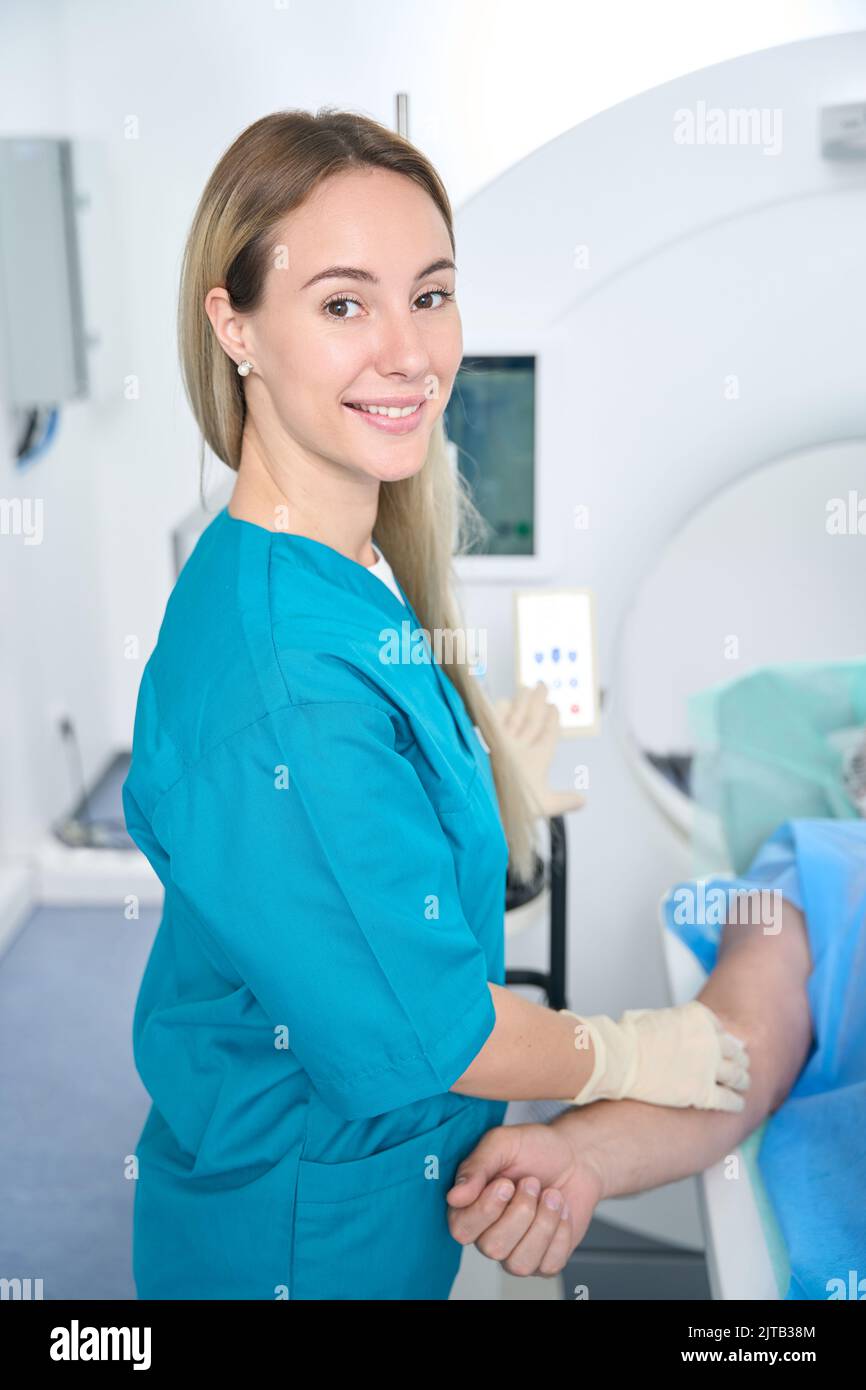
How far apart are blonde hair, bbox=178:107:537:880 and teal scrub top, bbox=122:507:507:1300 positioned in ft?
0.40

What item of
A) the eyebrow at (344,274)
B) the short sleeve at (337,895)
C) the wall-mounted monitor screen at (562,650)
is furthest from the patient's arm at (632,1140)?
the eyebrow at (344,274)

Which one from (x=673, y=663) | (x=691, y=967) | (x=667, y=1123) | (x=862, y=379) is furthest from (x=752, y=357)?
(x=673, y=663)

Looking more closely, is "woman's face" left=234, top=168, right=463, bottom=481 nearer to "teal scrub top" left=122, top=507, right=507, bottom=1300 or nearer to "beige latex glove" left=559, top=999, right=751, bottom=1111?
"teal scrub top" left=122, top=507, right=507, bottom=1300

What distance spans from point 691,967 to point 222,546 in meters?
0.82

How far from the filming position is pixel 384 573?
3.82 ft

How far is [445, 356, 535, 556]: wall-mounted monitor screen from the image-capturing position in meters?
1.44

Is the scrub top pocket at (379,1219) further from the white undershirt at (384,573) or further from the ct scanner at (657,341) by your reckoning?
the white undershirt at (384,573)

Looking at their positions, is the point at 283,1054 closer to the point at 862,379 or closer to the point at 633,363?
the point at 633,363

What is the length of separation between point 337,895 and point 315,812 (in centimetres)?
7

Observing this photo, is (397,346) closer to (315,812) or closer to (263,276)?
(263,276)

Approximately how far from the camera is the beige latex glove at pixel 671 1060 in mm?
1176

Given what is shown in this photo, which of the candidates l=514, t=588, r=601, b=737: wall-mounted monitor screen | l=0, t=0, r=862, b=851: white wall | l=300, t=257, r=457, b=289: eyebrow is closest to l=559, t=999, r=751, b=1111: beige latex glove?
l=514, t=588, r=601, b=737: wall-mounted monitor screen

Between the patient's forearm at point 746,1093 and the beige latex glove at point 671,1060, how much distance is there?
0.02m
